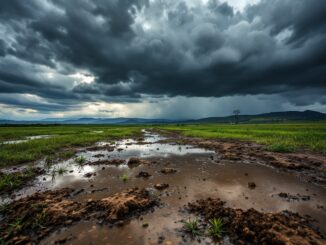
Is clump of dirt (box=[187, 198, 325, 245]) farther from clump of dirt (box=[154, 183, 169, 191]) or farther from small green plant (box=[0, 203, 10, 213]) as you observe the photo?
small green plant (box=[0, 203, 10, 213])

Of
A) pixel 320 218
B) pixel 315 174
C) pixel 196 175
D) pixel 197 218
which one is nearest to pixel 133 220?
pixel 197 218

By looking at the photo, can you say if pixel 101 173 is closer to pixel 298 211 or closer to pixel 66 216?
pixel 66 216

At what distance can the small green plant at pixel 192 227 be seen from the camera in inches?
214

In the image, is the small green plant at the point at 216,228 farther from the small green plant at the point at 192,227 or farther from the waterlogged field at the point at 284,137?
the waterlogged field at the point at 284,137

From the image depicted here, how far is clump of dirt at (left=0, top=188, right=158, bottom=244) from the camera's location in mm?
5703

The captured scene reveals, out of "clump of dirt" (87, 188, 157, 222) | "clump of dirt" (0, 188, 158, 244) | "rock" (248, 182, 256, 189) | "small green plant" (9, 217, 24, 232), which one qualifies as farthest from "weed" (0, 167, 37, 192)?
"rock" (248, 182, 256, 189)

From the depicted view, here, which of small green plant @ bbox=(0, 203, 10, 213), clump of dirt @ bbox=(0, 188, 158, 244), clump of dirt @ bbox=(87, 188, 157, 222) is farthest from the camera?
small green plant @ bbox=(0, 203, 10, 213)

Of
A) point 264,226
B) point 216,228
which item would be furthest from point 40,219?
point 264,226

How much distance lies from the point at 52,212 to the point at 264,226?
7.86 meters

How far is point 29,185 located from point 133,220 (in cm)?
792

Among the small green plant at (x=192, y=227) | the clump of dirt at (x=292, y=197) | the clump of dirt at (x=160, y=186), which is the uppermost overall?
the small green plant at (x=192, y=227)

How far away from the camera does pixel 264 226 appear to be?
5414 mm

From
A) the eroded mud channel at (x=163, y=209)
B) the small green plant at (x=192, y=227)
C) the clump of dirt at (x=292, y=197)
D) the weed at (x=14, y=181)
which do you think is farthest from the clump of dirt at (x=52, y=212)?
the clump of dirt at (x=292, y=197)

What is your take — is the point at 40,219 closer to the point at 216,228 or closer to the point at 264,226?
the point at 216,228
